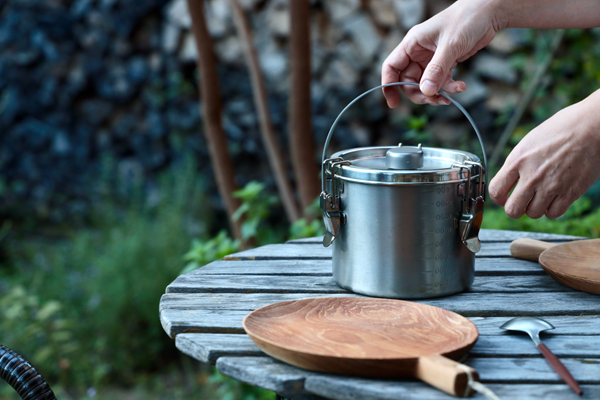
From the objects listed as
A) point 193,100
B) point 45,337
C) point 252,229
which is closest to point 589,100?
point 252,229

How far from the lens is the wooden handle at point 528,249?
4.72ft

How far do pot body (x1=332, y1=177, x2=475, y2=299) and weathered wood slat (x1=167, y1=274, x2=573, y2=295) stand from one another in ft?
0.35

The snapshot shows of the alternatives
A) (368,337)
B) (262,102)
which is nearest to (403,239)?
(368,337)

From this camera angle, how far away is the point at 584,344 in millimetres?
956

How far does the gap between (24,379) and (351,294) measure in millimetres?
641

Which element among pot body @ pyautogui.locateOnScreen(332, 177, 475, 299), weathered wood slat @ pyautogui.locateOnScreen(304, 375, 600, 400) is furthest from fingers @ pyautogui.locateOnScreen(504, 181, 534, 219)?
weathered wood slat @ pyautogui.locateOnScreen(304, 375, 600, 400)

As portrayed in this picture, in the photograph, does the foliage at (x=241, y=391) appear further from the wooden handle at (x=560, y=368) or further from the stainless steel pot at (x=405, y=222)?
the wooden handle at (x=560, y=368)

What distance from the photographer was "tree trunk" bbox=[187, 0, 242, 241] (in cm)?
274

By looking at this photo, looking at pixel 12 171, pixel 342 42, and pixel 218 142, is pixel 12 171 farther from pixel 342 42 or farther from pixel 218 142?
pixel 342 42

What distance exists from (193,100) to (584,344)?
3438 millimetres

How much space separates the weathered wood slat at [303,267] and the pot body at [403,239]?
223 millimetres

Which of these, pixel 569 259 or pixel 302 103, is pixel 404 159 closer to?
pixel 569 259

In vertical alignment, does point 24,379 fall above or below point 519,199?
below

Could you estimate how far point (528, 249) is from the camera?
1.46m
